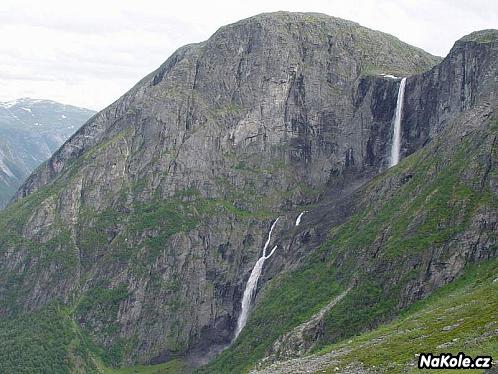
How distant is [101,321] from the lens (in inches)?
7461

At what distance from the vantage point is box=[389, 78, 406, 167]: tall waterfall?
188 meters

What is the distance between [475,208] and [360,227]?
120 ft

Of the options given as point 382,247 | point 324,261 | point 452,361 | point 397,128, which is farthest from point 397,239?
point 452,361

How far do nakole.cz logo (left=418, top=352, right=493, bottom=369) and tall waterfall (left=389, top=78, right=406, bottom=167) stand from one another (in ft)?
432

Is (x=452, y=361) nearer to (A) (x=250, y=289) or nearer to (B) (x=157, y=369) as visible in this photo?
(A) (x=250, y=289)

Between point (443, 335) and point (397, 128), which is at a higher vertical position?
point (397, 128)

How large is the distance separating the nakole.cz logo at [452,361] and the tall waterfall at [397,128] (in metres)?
132

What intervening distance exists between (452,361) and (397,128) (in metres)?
143

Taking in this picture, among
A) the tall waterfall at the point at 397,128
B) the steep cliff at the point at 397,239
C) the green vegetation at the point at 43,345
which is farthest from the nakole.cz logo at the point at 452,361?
the green vegetation at the point at 43,345

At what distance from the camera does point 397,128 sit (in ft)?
627

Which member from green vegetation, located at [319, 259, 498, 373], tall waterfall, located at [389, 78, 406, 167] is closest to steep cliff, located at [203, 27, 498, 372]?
green vegetation, located at [319, 259, 498, 373]

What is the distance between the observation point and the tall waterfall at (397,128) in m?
188

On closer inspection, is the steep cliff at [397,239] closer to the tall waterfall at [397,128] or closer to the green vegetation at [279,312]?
the green vegetation at [279,312]

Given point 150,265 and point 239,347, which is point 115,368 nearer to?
point 150,265
